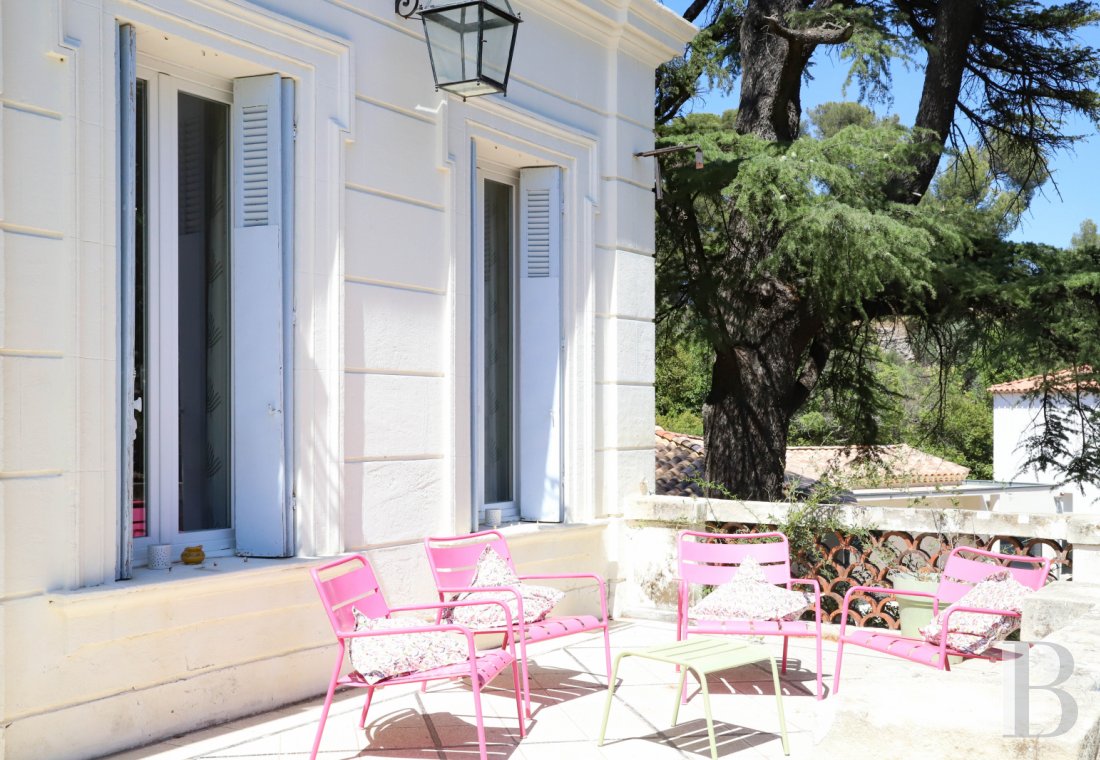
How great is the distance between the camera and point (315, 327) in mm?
4637

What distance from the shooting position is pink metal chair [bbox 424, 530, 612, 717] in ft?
14.3

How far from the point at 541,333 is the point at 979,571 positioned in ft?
9.15

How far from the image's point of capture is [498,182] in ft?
20.7

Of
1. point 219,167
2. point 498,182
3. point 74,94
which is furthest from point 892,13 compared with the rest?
point 74,94

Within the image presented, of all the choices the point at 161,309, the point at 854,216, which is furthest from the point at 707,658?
the point at 854,216

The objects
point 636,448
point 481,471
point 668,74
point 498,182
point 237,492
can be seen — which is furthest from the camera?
point 668,74

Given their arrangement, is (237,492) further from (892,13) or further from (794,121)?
(892,13)

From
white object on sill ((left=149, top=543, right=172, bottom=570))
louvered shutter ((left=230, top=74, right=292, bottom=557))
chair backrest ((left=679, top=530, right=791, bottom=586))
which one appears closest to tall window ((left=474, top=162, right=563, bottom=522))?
chair backrest ((left=679, top=530, right=791, bottom=586))

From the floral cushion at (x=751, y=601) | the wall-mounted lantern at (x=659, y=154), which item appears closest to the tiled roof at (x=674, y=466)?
the wall-mounted lantern at (x=659, y=154)

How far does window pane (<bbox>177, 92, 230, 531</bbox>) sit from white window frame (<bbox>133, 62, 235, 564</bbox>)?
147 millimetres

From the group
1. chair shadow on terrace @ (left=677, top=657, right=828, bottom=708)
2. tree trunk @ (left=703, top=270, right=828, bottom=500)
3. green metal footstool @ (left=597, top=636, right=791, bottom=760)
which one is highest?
tree trunk @ (left=703, top=270, right=828, bottom=500)

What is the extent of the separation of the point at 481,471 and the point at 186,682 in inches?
87.3

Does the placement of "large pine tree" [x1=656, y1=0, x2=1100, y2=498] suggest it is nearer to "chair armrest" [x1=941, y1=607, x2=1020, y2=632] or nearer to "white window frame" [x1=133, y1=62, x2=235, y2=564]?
"chair armrest" [x1=941, y1=607, x2=1020, y2=632]

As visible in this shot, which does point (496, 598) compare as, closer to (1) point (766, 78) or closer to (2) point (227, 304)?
(2) point (227, 304)
